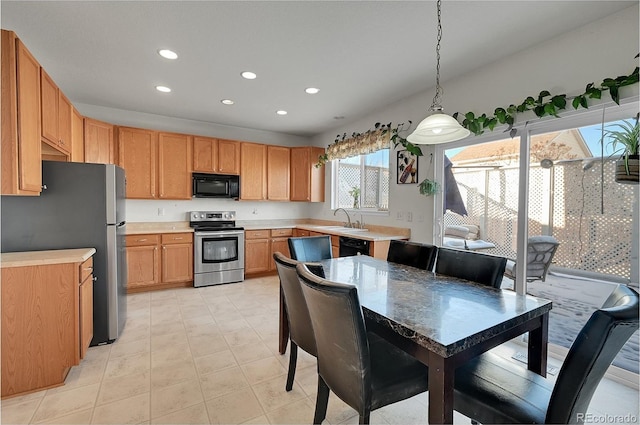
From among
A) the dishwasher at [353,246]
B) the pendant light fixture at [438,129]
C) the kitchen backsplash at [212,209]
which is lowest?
the dishwasher at [353,246]

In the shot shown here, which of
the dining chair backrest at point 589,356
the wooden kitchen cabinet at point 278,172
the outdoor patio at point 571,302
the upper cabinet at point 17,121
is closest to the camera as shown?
the dining chair backrest at point 589,356

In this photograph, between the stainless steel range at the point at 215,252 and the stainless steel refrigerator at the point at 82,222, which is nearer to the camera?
the stainless steel refrigerator at the point at 82,222

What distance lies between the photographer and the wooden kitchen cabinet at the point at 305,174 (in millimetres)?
5367

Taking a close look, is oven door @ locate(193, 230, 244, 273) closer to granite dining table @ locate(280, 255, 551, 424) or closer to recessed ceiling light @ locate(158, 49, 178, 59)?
recessed ceiling light @ locate(158, 49, 178, 59)

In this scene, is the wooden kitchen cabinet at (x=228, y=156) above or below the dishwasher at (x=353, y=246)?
above

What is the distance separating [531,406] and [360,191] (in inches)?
149

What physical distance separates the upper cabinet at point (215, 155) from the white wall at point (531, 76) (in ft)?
8.38

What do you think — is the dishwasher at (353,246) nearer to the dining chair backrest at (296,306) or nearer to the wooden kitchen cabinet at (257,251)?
the wooden kitchen cabinet at (257,251)

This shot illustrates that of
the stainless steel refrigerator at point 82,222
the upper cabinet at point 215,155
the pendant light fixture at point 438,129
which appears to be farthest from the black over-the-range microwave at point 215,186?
the pendant light fixture at point 438,129

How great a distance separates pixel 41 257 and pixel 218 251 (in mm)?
2474

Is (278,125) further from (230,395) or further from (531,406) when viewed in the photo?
(531,406)

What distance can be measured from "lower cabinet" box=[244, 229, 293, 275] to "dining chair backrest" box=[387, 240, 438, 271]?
2.32 m

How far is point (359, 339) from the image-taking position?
4.04ft

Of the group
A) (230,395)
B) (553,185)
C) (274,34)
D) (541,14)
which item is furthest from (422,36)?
(230,395)
